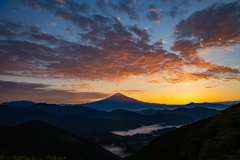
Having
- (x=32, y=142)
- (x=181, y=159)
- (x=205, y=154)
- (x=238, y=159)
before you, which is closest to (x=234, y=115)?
(x=205, y=154)

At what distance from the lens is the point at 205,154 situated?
24.7 metres

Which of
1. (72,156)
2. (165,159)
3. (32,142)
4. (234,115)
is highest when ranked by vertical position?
(234,115)

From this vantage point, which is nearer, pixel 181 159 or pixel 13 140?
pixel 181 159

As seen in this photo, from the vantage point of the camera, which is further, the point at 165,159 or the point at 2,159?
the point at 165,159

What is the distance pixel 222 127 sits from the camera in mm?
30781

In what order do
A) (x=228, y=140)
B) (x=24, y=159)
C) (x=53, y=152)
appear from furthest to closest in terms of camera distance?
(x=53, y=152)
(x=24, y=159)
(x=228, y=140)

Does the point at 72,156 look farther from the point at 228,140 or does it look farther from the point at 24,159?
the point at 228,140

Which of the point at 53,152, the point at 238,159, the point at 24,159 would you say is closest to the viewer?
the point at 238,159

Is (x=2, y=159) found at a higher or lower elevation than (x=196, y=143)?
lower

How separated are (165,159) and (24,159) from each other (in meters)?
44.0

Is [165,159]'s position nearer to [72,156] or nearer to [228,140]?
[228,140]

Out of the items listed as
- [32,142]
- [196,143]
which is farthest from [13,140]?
[196,143]

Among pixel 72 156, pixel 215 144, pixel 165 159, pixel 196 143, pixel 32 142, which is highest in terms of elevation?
pixel 215 144

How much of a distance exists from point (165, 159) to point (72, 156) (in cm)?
18136
